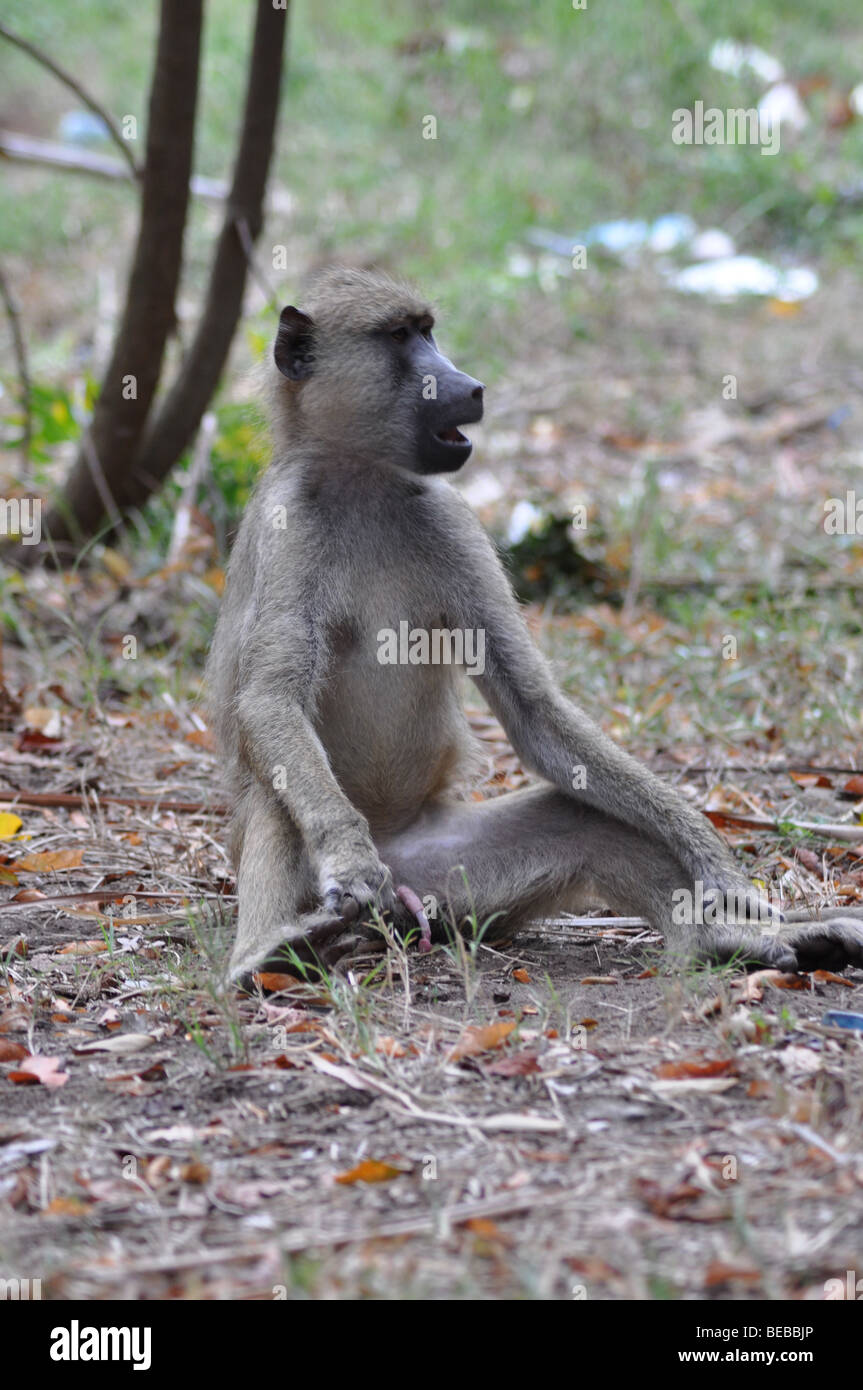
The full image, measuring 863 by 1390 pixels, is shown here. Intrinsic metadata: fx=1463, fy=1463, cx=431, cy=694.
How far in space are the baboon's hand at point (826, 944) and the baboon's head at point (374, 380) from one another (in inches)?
61.3

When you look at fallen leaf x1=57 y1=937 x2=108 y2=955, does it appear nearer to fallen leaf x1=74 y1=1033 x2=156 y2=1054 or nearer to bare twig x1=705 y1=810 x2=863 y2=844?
fallen leaf x1=74 y1=1033 x2=156 y2=1054

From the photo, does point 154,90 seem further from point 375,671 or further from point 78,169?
point 375,671

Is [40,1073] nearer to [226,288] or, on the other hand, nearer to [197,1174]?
[197,1174]

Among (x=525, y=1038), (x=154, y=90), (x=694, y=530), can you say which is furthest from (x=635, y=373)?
(x=525, y=1038)

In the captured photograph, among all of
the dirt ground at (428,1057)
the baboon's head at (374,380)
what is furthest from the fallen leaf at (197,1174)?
the baboon's head at (374,380)

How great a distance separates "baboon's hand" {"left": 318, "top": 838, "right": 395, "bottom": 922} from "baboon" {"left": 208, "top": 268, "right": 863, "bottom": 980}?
10 centimetres

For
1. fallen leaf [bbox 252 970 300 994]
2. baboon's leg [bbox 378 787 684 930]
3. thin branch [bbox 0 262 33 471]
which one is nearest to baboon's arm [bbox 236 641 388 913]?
fallen leaf [bbox 252 970 300 994]

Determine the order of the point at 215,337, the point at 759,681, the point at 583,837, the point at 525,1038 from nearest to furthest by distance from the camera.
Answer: the point at 525,1038 → the point at 583,837 → the point at 759,681 → the point at 215,337

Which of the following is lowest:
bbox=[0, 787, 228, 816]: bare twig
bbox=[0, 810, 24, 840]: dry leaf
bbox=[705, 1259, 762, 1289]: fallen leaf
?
bbox=[705, 1259, 762, 1289]: fallen leaf

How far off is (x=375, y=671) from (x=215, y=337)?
138 inches

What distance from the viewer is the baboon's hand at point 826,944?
352cm

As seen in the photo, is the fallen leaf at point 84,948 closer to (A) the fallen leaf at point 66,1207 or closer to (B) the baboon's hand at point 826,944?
(A) the fallen leaf at point 66,1207

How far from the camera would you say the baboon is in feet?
12.4
